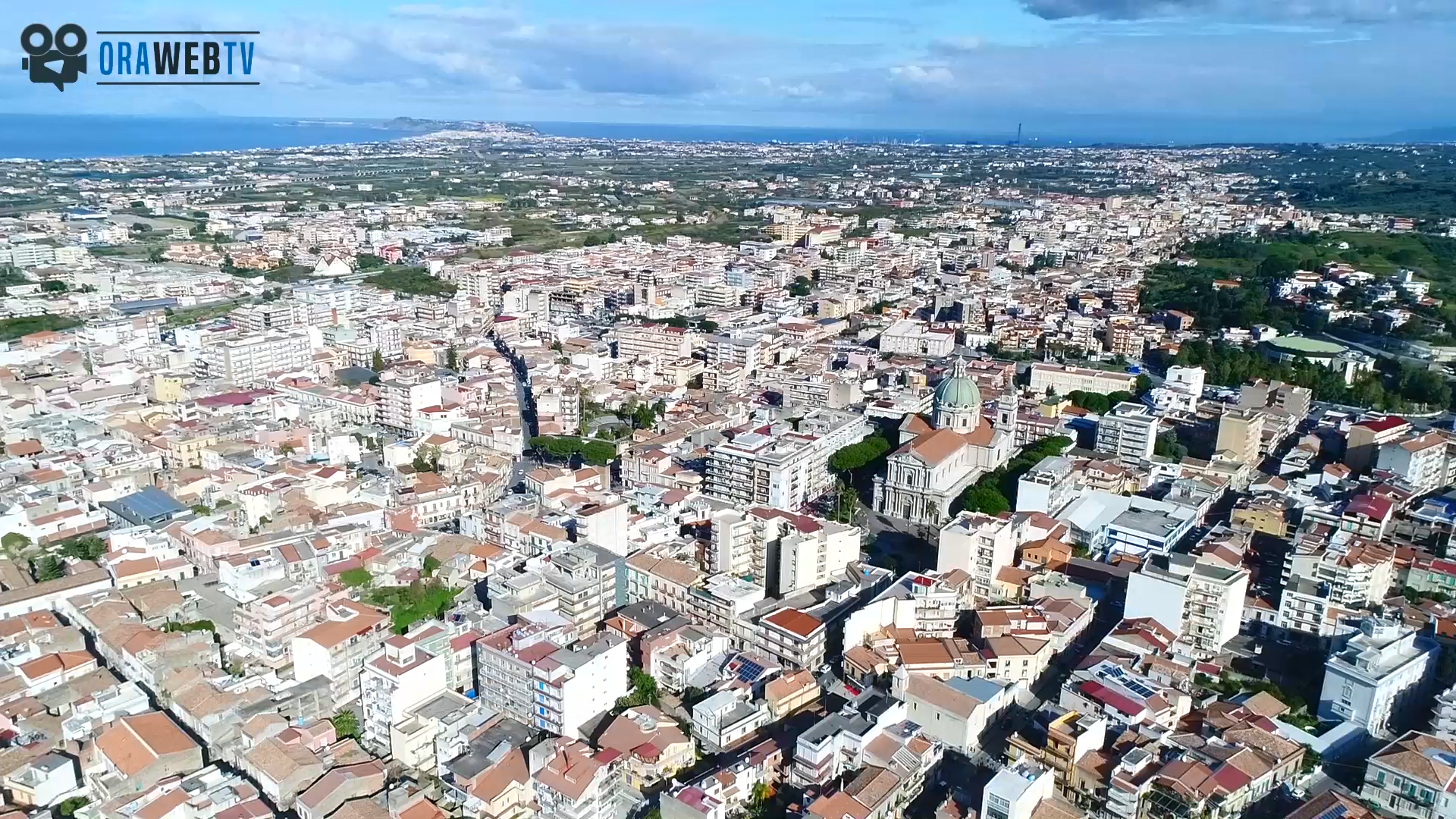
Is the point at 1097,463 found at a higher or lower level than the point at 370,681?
higher

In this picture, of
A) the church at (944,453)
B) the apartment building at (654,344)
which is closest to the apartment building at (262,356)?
the apartment building at (654,344)

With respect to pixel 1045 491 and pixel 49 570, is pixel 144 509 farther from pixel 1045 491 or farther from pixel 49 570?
pixel 1045 491

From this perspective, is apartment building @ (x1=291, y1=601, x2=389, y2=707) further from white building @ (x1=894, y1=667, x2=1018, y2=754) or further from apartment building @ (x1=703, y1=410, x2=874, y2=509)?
apartment building @ (x1=703, y1=410, x2=874, y2=509)

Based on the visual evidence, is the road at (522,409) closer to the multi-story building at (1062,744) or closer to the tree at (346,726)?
the tree at (346,726)

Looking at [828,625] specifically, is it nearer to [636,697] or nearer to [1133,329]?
[636,697]

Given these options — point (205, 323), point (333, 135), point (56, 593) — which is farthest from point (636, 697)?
point (333, 135)

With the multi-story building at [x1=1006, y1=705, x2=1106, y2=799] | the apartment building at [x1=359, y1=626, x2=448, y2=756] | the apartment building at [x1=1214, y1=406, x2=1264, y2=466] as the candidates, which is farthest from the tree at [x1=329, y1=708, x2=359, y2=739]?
the apartment building at [x1=1214, y1=406, x2=1264, y2=466]
